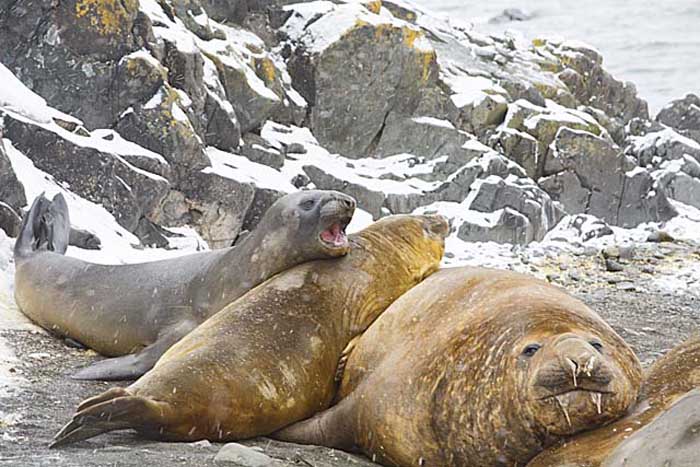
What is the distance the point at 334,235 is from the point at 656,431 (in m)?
2.52

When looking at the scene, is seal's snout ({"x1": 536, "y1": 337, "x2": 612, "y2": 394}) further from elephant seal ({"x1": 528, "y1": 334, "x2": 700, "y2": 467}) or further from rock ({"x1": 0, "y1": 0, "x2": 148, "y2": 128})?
rock ({"x1": 0, "y1": 0, "x2": 148, "y2": 128})

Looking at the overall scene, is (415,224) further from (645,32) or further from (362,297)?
(645,32)

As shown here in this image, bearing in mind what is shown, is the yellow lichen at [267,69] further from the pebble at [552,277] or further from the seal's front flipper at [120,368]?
the seal's front flipper at [120,368]

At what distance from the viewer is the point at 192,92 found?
1204 centimetres

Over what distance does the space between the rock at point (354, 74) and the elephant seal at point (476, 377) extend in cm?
1205

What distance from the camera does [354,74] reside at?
15.9 meters

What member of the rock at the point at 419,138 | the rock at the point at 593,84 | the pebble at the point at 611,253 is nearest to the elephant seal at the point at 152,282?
the pebble at the point at 611,253

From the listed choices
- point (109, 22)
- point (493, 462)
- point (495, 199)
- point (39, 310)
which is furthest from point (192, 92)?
point (493, 462)

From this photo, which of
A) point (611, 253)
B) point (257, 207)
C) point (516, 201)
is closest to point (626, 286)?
point (611, 253)

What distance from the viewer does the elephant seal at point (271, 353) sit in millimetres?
3463

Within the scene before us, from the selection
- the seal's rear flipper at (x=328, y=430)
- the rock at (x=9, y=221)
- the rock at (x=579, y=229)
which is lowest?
the rock at (x=579, y=229)

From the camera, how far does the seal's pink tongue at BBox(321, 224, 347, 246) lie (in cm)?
471

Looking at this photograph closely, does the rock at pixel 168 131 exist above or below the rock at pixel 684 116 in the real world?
above

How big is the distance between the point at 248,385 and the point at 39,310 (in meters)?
2.61
